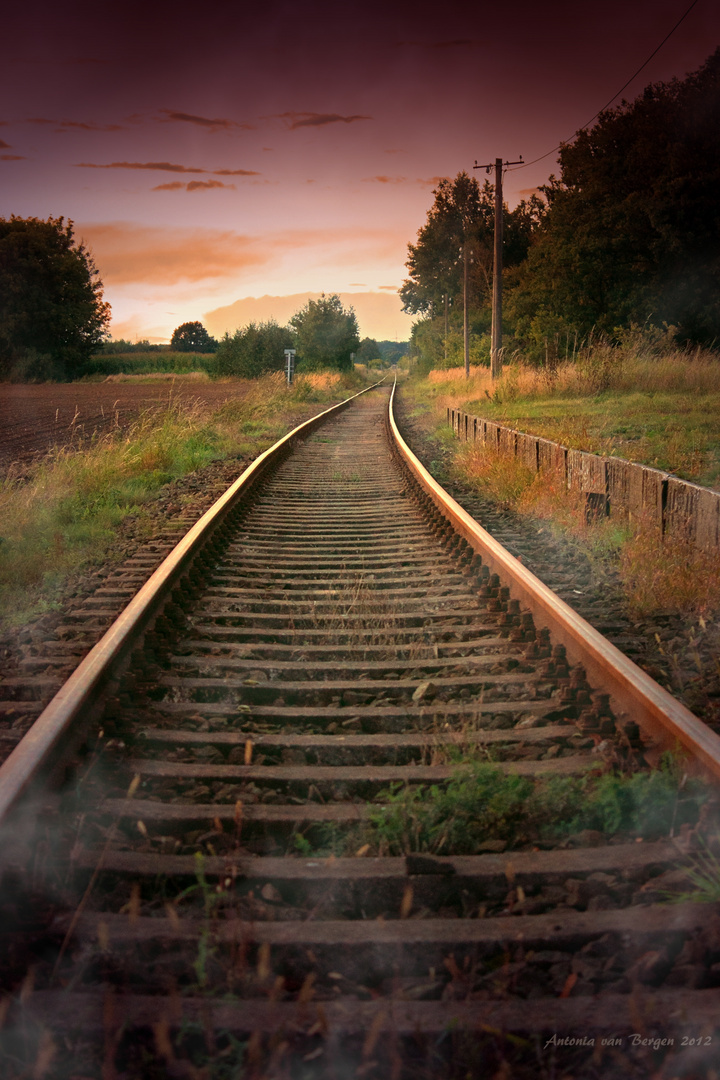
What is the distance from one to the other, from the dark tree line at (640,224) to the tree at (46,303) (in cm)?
3573

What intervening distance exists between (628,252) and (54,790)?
31889 mm

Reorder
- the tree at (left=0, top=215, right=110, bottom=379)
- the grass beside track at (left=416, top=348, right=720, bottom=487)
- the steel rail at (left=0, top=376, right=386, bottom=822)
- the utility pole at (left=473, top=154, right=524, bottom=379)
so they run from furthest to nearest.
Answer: the tree at (left=0, top=215, right=110, bottom=379)
the utility pole at (left=473, top=154, right=524, bottom=379)
the grass beside track at (left=416, top=348, right=720, bottom=487)
the steel rail at (left=0, top=376, right=386, bottom=822)

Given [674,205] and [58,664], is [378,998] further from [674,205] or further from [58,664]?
[674,205]

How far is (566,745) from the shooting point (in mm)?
2781

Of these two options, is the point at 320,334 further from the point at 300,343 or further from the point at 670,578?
the point at 670,578

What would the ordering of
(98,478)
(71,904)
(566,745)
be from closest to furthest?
(71,904) < (566,745) < (98,478)

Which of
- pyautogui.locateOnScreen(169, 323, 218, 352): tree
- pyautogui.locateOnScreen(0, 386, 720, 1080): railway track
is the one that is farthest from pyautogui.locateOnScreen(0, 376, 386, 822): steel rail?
pyautogui.locateOnScreen(169, 323, 218, 352): tree

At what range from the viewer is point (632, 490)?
5.88m

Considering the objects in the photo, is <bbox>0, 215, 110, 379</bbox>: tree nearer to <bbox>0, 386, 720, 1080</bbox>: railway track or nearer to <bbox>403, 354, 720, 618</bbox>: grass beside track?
<bbox>403, 354, 720, 618</bbox>: grass beside track

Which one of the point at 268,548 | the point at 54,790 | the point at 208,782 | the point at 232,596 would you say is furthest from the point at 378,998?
the point at 268,548

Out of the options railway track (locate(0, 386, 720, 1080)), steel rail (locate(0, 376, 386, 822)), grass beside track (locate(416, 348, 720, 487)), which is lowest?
railway track (locate(0, 386, 720, 1080))

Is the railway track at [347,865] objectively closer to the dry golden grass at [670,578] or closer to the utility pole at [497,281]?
the dry golden grass at [670,578]

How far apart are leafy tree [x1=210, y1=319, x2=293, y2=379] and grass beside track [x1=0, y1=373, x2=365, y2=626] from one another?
108 feet

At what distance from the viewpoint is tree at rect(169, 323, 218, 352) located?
13025cm
